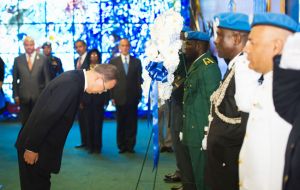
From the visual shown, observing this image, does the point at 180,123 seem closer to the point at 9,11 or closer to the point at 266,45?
the point at 266,45

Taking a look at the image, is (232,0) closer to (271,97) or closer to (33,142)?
(33,142)

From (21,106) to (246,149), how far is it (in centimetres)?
492

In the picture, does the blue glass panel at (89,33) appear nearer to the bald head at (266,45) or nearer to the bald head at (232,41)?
the bald head at (232,41)

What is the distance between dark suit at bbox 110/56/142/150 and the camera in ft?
22.2

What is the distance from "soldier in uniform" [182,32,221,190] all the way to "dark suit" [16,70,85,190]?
89 centimetres

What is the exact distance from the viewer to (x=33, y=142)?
10.5 feet

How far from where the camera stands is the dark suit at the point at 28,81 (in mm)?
6391

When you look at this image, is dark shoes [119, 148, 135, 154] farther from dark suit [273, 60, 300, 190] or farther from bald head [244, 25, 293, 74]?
dark suit [273, 60, 300, 190]

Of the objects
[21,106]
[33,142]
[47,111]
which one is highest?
[47,111]

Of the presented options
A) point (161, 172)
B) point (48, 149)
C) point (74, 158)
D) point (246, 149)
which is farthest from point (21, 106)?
point (246, 149)

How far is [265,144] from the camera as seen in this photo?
1972 mm

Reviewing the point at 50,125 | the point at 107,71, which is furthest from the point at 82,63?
the point at 50,125

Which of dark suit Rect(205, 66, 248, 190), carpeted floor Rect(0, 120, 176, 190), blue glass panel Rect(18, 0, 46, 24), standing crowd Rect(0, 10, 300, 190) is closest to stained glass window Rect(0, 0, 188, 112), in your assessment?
blue glass panel Rect(18, 0, 46, 24)

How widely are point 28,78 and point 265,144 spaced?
4.97m
